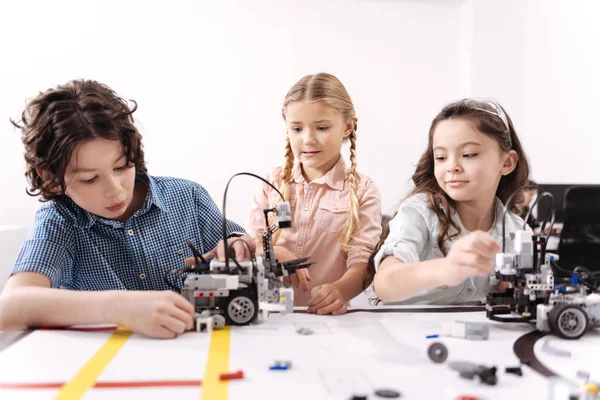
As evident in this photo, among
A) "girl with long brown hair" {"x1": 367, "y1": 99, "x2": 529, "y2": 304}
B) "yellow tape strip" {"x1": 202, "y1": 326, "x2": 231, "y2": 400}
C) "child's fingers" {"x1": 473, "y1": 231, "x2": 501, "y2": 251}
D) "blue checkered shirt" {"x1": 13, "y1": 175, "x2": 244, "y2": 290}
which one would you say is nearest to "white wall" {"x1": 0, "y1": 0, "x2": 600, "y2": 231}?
"blue checkered shirt" {"x1": 13, "y1": 175, "x2": 244, "y2": 290}

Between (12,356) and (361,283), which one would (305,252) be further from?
(12,356)

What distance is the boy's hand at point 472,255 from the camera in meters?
1.01

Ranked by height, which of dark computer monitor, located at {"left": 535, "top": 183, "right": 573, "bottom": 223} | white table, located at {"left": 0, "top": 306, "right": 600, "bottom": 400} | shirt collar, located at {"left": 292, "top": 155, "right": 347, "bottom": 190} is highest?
shirt collar, located at {"left": 292, "top": 155, "right": 347, "bottom": 190}

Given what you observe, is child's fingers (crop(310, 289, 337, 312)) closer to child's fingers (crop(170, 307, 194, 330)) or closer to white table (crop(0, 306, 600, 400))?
white table (crop(0, 306, 600, 400))

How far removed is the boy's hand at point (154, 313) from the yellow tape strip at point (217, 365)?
0.07m

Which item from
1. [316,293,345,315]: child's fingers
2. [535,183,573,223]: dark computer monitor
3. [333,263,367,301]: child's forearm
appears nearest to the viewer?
[316,293,345,315]: child's fingers

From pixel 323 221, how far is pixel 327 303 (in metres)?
0.60

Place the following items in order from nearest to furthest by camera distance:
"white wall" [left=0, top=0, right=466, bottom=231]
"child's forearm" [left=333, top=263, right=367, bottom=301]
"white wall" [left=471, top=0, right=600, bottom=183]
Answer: "child's forearm" [left=333, top=263, right=367, bottom=301], "white wall" [left=0, top=0, right=466, bottom=231], "white wall" [left=471, top=0, right=600, bottom=183]

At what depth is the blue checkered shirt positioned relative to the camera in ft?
4.41

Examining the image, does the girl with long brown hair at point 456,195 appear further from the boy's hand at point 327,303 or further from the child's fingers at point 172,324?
the child's fingers at point 172,324

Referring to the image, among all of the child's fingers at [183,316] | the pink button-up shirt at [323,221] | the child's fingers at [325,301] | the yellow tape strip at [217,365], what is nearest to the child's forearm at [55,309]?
the child's fingers at [183,316]

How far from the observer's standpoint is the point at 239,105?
448 centimetres

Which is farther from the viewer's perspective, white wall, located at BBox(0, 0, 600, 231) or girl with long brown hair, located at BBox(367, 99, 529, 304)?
white wall, located at BBox(0, 0, 600, 231)

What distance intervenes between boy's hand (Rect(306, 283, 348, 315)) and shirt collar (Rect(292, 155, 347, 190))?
62 centimetres
